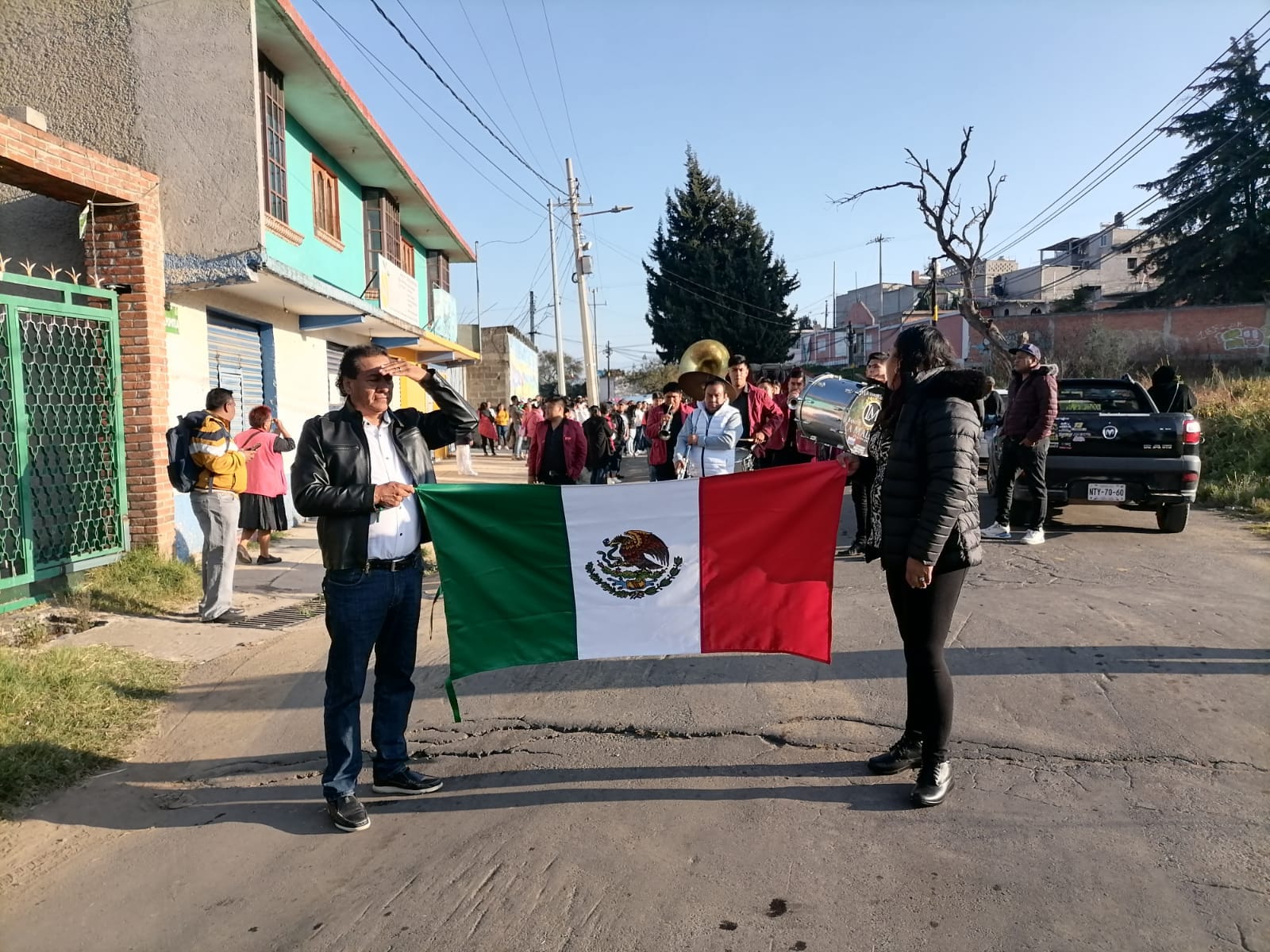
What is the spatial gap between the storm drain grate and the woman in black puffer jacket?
453cm

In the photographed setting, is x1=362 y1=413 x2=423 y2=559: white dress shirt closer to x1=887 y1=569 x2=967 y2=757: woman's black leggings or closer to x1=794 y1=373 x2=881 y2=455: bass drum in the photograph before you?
x1=887 y1=569 x2=967 y2=757: woman's black leggings

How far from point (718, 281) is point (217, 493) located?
39.6m

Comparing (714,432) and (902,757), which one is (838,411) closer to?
(714,432)

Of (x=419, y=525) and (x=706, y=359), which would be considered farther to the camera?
(x=706, y=359)

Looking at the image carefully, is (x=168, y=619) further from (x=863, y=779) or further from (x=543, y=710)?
(x=863, y=779)

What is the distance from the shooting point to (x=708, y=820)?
3434 mm

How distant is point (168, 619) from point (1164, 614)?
23.5 ft

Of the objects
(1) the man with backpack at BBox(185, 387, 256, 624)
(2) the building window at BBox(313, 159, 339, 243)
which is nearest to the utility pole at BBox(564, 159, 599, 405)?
(2) the building window at BBox(313, 159, 339, 243)

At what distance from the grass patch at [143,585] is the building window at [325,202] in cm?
673

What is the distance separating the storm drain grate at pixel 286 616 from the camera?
6715 mm

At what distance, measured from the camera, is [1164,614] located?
600 centimetres

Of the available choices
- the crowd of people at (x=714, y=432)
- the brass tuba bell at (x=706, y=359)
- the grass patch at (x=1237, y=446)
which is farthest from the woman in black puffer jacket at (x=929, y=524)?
the grass patch at (x=1237, y=446)

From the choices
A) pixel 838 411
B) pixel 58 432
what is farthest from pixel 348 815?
pixel 58 432

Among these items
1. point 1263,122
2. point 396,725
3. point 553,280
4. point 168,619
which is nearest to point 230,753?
point 396,725
